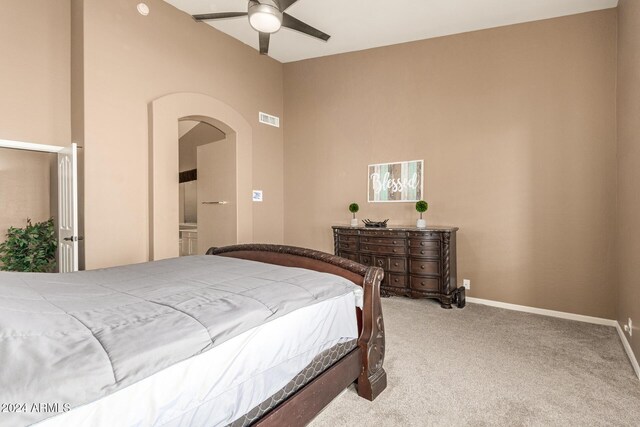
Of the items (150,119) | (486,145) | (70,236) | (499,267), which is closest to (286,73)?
(150,119)

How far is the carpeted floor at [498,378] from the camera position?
182 cm

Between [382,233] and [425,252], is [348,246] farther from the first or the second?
[425,252]

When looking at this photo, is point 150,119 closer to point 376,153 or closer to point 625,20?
point 376,153

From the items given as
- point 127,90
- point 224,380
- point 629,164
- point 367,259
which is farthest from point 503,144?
point 127,90

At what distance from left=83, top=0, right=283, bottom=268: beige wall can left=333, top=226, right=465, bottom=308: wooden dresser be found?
264cm

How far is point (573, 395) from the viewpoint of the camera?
202cm

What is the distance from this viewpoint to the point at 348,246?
433 centimetres

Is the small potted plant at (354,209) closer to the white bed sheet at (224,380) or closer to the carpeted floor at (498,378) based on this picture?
the carpeted floor at (498,378)

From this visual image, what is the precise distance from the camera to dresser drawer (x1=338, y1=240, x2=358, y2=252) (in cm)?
427

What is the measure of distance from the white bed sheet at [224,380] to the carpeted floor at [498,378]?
0.63 meters

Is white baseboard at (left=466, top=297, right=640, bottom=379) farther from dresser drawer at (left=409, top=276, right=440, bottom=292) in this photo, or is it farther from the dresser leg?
dresser drawer at (left=409, top=276, right=440, bottom=292)

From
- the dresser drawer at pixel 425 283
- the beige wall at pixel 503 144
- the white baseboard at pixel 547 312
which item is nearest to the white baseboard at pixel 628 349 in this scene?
the white baseboard at pixel 547 312

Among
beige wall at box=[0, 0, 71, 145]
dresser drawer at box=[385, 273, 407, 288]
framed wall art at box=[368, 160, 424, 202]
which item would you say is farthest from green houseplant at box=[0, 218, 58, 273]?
framed wall art at box=[368, 160, 424, 202]

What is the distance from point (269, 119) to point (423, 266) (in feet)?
10.4
